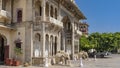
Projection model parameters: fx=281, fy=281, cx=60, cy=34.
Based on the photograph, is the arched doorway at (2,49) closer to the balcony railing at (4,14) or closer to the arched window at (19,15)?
the balcony railing at (4,14)

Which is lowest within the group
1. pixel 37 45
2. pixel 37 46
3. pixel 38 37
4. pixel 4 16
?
pixel 37 46

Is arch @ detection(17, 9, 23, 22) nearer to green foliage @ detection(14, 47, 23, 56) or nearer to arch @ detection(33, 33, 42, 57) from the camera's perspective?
arch @ detection(33, 33, 42, 57)

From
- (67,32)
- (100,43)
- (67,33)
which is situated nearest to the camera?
(67,33)

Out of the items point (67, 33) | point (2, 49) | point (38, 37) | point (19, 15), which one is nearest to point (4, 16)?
point (19, 15)

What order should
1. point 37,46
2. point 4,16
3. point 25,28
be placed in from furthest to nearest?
point 37,46 < point 25,28 < point 4,16

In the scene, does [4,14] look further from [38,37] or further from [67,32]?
Result: [67,32]

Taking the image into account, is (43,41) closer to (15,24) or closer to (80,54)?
(15,24)

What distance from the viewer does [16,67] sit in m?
31.5

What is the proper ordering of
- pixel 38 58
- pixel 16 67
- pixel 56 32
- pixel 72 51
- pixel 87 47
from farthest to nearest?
pixel 87 47, pixel 72 51, pixel 56 32, pixel 38 58, pixel 16 67

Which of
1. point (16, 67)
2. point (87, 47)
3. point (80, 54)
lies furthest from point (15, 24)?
point (87, 47)

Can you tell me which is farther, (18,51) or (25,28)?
(25,28)

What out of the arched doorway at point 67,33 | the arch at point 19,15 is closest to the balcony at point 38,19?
the arch at point 19,15

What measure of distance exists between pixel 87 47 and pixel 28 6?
3067cm

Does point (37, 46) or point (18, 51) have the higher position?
point (37, 46)
